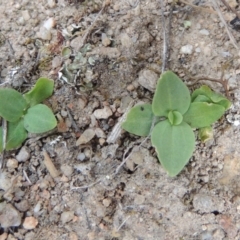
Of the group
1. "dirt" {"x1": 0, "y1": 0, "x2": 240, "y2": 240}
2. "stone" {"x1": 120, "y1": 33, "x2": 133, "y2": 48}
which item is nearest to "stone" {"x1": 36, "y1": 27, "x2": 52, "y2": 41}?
→ "dirt" {"x1": 0, "y1": 0, "x2": 240, "y2": 240}

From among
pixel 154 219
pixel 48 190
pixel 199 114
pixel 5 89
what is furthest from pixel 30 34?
pixel 154 219

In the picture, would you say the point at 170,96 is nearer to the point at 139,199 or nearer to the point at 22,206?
the point at 139,199

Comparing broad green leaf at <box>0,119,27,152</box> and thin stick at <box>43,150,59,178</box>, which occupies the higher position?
broad green leaf at <box>0,119,27,152</box>

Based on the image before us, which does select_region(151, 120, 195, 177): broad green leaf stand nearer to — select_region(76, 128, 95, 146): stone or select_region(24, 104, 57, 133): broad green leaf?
select_region(76, 128, 95, 146): stone

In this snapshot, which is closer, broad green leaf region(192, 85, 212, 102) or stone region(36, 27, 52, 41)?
broad green leaf region(192, 85, 212, 102)

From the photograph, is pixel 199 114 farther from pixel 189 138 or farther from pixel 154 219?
pixel 154 219

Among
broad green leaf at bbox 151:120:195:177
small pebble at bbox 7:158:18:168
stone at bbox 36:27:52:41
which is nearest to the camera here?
broad green leaf at bbox 151:120:195:177

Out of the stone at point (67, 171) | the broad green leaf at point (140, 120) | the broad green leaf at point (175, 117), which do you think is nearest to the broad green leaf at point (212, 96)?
the broad green leaf at point (175, 117)
